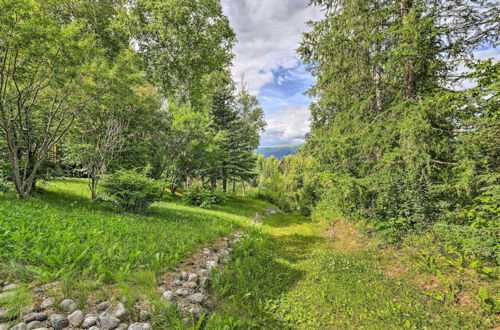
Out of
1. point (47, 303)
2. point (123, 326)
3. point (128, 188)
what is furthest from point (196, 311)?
point (128, 188)

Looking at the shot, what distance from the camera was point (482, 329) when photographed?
2672 millimetres

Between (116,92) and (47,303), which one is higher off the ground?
(116,92)

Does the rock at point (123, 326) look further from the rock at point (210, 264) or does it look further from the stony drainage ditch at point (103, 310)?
the rock at point (210, 264)

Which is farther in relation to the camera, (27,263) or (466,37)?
(466,37)

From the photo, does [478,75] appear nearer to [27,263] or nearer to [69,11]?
[27,263]

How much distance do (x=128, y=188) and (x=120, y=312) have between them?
4.61 metres

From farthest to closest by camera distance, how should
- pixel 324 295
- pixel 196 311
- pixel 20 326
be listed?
1. pixel 324 295
2. pixel 196 311
3. pixel 20 326

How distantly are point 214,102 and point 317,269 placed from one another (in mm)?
16727

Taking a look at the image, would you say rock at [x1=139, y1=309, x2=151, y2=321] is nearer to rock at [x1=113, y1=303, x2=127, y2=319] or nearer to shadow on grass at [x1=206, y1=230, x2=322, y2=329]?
rock at [x1=113, y1=303, x2=127, y2=319]

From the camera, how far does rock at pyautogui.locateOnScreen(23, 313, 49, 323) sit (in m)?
1.92

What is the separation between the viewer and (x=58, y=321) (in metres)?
1.97

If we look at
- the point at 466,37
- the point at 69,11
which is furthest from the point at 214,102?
the point at 466,37

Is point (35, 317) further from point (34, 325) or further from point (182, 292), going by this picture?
point (182, 292)

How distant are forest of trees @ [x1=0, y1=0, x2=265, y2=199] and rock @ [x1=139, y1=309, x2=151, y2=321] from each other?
5696 millimetres
